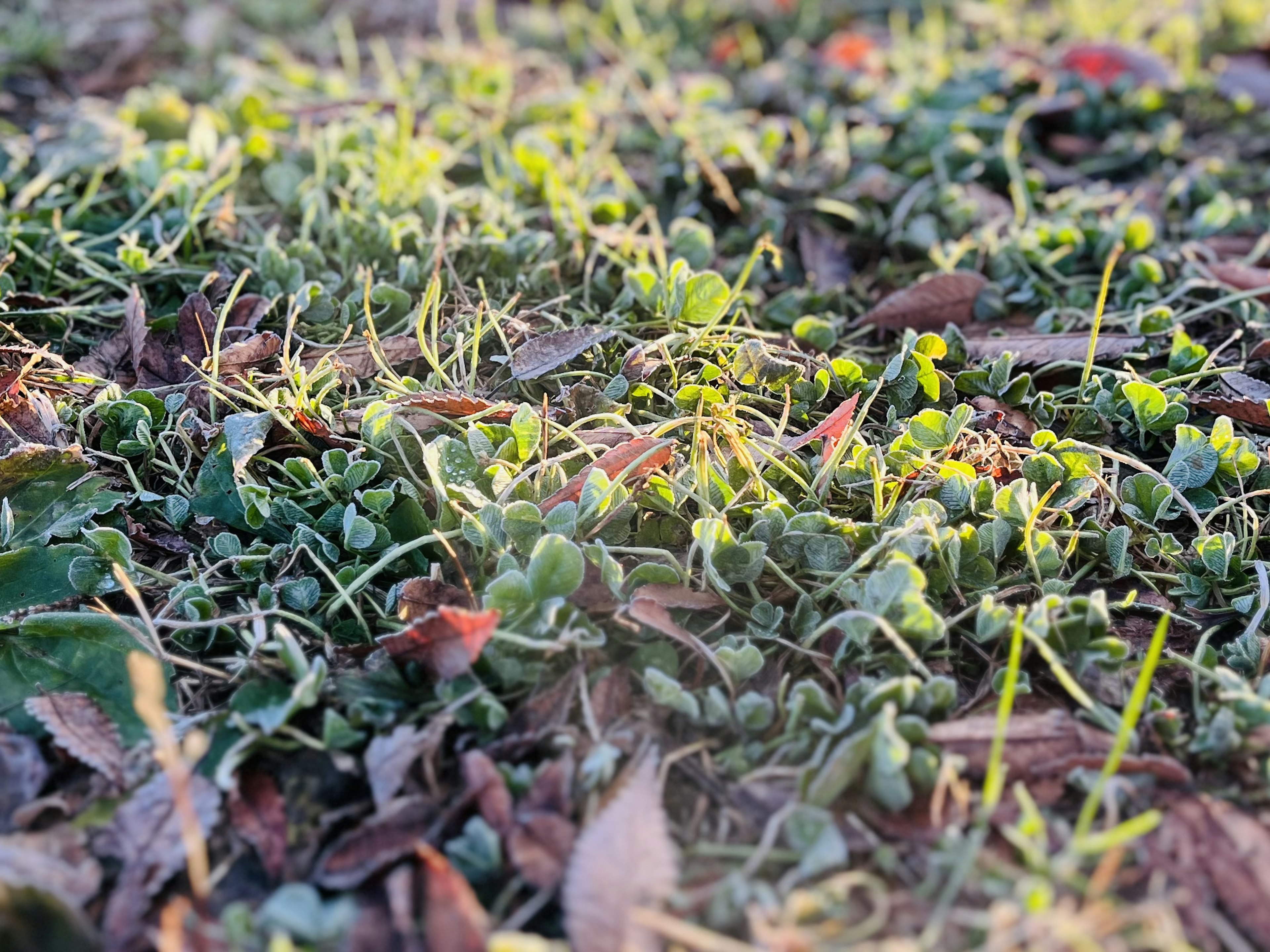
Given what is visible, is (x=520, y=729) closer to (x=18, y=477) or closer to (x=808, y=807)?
(x=808, y=807)

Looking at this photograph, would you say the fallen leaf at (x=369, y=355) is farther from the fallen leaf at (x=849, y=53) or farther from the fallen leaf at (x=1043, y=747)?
A: the fallen leaf at (x=849, y=53)

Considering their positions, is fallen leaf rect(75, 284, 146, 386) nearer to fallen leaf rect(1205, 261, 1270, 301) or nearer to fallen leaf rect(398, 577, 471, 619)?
fallen leaf rect(398, 577, 471, 619)

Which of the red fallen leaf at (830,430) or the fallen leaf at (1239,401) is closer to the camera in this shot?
the red fallen leaf at (830,430)

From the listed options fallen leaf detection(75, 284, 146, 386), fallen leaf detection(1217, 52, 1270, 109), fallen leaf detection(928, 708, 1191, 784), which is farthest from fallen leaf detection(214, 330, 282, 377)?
fallen leaf detection(1217, 52, 1270, 109)

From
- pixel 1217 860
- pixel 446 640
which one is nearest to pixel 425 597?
pixel 446 640

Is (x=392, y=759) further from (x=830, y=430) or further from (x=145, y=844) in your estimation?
(x=830, y=430)

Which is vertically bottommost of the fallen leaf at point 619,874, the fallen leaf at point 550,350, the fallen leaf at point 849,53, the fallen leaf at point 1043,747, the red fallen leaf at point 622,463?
the fallen leaf at point 1043,747

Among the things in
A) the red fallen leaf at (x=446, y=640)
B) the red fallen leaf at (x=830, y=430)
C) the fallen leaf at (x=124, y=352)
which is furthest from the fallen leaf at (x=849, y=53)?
the red fallen leaf at (x=446, y=640)
